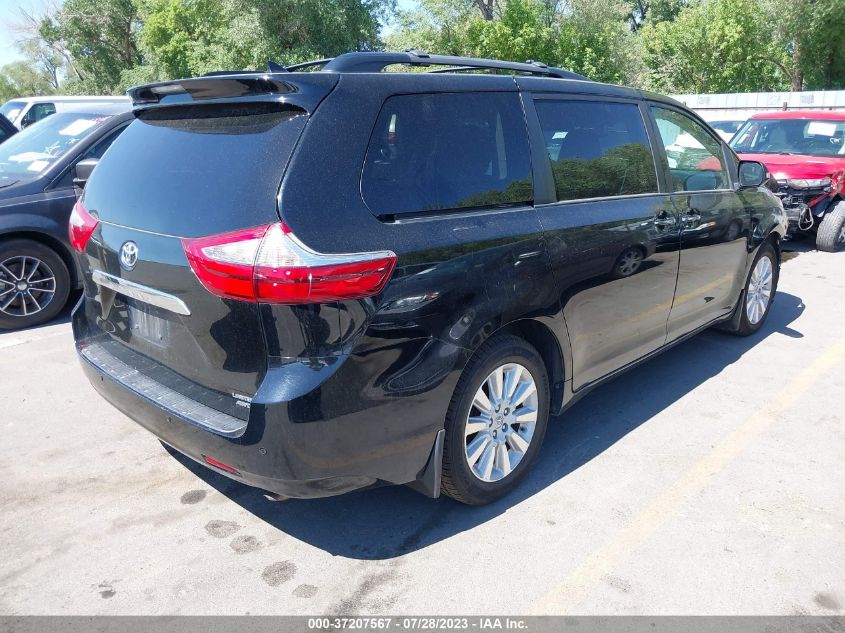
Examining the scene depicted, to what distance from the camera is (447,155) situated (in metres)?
2.92

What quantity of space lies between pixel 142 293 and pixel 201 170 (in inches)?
21.7

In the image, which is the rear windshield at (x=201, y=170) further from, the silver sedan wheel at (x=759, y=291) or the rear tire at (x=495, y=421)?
the silver sedan wheel at (x=759, y=291)

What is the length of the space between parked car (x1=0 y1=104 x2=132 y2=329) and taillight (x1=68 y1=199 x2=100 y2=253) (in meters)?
2.24

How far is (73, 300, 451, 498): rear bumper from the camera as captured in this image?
2418 mm

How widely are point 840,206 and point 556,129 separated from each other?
7.23m

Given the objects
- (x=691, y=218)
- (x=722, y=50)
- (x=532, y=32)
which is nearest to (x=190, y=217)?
(x=691, y=218)

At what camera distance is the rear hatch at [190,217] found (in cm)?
247

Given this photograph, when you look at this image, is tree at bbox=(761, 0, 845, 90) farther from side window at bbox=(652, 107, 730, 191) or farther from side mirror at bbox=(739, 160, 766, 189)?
side window at bbox=(652, 107, 730, 191)

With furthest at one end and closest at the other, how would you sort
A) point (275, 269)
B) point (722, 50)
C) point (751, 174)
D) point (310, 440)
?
1. point (722, 50)
2. point (751, 174)
3. point (310, 440)
4. point (275, 269)

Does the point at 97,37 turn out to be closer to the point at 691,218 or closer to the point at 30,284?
the point at 30,284

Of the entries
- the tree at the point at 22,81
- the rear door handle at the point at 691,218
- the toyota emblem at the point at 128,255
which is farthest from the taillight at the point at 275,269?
the tree at the point at 22,81

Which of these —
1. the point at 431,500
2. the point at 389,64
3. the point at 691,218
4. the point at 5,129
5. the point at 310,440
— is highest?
the point at 389,64

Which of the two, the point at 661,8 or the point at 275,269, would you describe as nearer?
the point at 275,269

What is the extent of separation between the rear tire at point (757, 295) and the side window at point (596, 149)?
176cm
